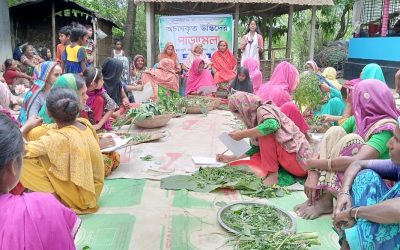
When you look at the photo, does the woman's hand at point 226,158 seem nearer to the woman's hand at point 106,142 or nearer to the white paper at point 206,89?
the woman's hand at point 106,142

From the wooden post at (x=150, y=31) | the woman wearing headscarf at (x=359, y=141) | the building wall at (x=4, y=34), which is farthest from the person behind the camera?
the building wall at (x=4, y=34)

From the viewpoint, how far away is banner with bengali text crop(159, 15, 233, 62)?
985 cm

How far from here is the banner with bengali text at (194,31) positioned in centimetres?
985

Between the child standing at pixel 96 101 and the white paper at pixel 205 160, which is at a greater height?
the child standing at pixel 96 101

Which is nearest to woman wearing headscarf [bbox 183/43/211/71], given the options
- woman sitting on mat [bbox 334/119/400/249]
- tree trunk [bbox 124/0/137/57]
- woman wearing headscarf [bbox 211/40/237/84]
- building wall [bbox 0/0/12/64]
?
woman wearing headscarf [bbox 211/40/237/84]

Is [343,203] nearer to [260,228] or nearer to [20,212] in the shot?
[260,228]

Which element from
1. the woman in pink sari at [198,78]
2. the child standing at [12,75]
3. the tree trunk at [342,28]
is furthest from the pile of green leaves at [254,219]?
the tree trunk at [342,28]

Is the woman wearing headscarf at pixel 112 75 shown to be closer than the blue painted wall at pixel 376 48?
Yes

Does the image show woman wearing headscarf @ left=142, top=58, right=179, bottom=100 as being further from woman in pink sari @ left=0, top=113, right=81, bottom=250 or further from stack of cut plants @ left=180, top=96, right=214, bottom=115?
woman in pink sari @ left=0, top=113, right=81, bottom=250

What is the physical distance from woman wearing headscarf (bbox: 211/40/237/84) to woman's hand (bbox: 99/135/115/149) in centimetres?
518

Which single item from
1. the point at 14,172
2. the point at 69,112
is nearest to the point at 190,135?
the point at 69,112

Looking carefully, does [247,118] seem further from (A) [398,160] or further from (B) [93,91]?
(B) [93,91]

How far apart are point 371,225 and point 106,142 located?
2.47 m

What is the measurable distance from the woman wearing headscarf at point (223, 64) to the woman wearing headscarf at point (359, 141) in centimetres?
593
